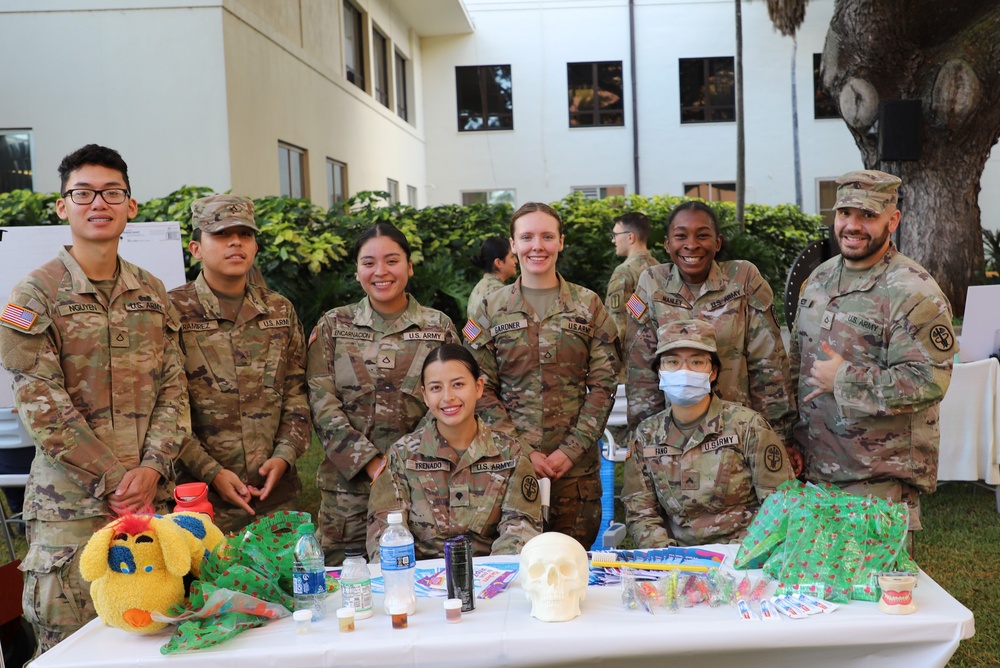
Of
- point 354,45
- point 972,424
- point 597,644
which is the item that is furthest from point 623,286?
point 354,45

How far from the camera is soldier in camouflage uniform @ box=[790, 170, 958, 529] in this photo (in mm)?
3154

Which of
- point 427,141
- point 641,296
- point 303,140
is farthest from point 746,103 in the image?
point 641,296

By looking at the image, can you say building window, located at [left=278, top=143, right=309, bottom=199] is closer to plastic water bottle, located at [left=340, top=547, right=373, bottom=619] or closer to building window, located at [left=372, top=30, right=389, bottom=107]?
building window, located at [left=372, top=30, right=389, bottom=107]

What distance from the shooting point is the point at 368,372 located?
11.9ft

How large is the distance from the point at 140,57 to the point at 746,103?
14.4 m

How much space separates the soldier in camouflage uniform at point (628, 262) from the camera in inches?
256

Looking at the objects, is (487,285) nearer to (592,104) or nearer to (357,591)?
(357,591)

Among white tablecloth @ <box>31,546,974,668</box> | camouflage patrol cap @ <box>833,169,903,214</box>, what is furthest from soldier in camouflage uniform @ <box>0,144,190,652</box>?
camouflage patrol cap @ <box>833,169,903,214</box>

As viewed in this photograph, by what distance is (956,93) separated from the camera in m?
8.02

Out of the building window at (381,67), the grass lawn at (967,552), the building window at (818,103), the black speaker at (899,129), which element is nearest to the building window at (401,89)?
the building window at (381,67)

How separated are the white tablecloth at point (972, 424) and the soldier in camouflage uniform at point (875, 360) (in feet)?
7.16

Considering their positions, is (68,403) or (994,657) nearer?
(68,403)

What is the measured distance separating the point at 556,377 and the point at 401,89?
15.8 m

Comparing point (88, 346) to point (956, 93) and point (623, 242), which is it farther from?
point (956, 93)
